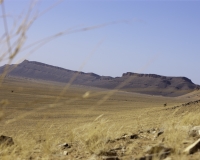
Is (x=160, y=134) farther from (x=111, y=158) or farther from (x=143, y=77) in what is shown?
(x=143, y=77)

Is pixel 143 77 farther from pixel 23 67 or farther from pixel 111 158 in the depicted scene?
pixel 111 158

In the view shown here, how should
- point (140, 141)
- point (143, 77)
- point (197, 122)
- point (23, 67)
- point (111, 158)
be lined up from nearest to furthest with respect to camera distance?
point (111, 158), point (140, 141), point (197, 122), point (143, 77), point (23, 67)

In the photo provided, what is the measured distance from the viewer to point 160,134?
473 cm

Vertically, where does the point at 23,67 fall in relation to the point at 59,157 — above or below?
above

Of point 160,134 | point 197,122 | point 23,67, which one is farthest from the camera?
point 23,67

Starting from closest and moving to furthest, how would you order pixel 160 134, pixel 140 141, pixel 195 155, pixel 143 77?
pixel 195 155 → pixel 140 141 → pixel 160 134 → pixel 143 77

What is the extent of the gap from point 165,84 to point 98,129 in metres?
132

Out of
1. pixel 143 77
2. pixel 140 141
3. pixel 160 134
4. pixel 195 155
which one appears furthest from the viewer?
Result: pixel 143 77

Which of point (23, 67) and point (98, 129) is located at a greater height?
point (23, 67)

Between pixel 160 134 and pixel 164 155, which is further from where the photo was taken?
pixel 160 134

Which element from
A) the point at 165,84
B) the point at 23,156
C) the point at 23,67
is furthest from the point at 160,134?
the point at 23,67

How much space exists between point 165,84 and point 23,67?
214ft

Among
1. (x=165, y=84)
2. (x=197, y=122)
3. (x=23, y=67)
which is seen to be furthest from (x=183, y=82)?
(x=197, y=122)

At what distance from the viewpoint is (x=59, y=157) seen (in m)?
3.90
